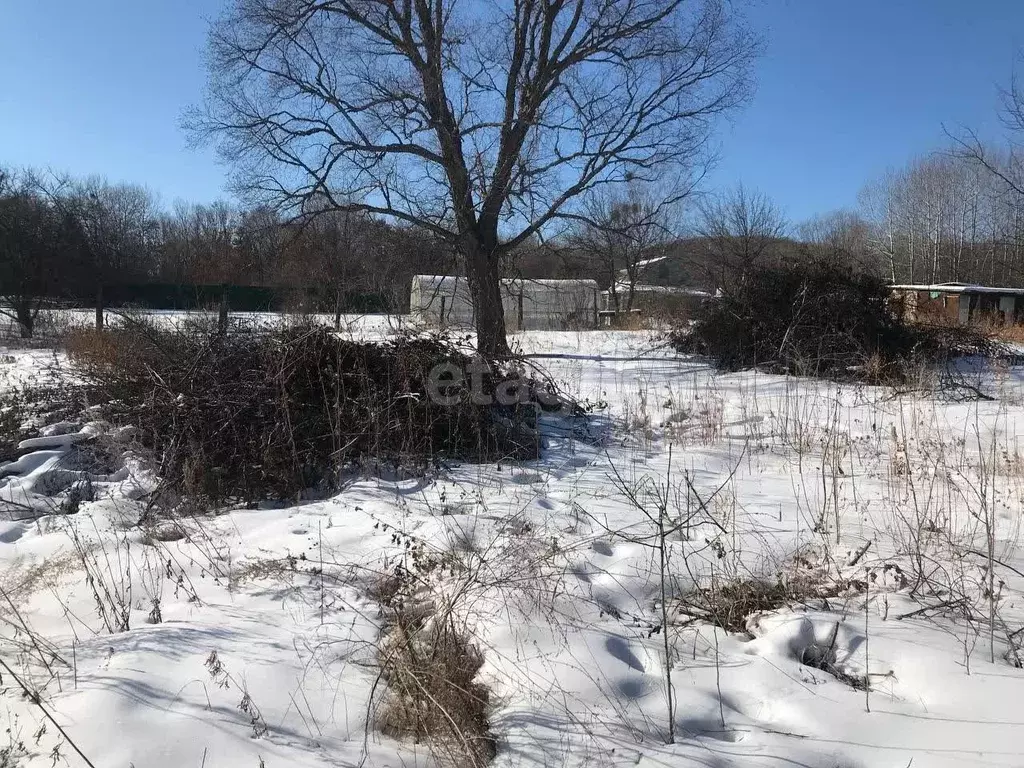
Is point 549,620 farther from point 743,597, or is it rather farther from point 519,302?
point 519,302

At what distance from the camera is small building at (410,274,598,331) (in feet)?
46.0

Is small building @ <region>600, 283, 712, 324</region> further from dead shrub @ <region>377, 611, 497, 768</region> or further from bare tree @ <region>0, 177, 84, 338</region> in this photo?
bare tree @ <region>0, 177, 84, 338</region>

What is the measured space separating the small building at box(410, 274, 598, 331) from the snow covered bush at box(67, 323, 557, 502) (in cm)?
139

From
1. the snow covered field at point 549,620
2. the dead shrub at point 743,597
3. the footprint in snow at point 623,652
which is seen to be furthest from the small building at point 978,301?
the footprint in snow at point 623,652

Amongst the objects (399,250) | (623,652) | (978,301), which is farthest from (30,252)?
(978,301)

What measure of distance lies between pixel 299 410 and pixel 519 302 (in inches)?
419

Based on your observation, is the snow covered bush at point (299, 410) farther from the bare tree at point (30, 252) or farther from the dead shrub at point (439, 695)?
the bare tree at point (30, 252)

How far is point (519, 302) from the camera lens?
15844 mm

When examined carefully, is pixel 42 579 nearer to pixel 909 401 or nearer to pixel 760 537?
pixel 760 537

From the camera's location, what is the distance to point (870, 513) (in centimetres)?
415

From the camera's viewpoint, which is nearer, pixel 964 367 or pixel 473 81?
pixel 964 367

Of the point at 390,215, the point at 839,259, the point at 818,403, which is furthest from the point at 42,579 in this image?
the point at 839,259

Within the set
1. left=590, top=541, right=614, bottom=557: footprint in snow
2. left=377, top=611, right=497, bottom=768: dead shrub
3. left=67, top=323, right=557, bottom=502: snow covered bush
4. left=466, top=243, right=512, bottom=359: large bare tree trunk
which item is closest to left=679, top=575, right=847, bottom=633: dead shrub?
left=590, top=541, right=614, bottom=557: footprint in snow

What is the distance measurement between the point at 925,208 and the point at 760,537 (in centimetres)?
4337
